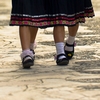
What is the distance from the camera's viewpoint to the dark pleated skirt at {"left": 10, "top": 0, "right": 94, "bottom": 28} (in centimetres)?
429

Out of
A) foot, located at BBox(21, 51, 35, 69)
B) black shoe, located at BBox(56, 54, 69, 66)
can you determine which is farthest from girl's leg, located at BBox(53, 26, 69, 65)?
foot, located at BBox(21, 51, 35, 69)

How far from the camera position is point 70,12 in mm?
4461

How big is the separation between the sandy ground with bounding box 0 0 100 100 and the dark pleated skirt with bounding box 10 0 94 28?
1.38 ft

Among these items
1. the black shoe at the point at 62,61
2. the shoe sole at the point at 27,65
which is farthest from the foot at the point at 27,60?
the black shoe at the point at 62,61

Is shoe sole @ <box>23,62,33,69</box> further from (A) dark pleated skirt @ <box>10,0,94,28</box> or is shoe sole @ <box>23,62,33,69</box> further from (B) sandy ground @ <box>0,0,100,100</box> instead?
(A) dark pleated skirt @ <box>10,0,94,28</box>

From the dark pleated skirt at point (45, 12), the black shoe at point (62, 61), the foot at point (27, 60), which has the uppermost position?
the dark pleated skirt at point (45, 12)

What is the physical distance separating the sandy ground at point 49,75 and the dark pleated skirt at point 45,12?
422 mm

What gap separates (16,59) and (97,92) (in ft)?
5.33

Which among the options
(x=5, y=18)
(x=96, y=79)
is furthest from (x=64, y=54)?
(x=5, y=18)

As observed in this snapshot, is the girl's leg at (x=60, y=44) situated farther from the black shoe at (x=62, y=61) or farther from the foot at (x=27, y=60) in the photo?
the foot at (x=27, y=60)

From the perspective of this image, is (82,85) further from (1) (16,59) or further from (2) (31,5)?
(1) (16,59)

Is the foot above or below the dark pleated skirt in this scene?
below

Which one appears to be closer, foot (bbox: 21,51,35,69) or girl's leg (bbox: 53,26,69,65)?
foot (bbox: 21,51,35,69)

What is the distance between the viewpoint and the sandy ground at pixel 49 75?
3.44m
